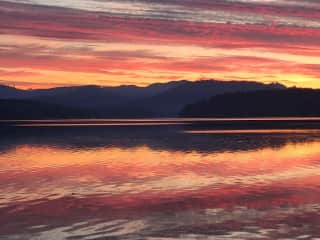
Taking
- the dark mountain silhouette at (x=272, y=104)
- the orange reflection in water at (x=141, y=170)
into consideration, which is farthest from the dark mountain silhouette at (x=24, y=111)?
the orange reflection in water at (x=141, y=170)

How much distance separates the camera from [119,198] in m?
24.8

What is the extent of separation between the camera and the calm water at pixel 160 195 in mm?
18859

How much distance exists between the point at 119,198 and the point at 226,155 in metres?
19.3

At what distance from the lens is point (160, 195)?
2539 centimetres

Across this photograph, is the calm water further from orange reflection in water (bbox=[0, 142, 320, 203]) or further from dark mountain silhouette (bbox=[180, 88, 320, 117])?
dark mountain silhouette (bbox=[180, 88, 320, 117])

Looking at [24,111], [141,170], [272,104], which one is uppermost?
[24,111]

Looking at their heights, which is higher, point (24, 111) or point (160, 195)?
point (24, 111)

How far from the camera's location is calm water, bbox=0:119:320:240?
18.9 meters

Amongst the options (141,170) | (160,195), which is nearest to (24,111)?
(141,170)

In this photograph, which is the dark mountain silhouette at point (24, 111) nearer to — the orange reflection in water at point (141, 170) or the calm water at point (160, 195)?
the orange reflection in water at point (141, 170)

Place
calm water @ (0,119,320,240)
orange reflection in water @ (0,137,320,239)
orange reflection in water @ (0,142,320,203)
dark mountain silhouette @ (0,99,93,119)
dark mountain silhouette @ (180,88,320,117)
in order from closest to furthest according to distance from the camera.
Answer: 1. calm water @ (0,119,320,240)
2. orange reflection in water @ (0,137,320,239)
3. orange reflection in water @ (0,142,320,203)
4. dark mountain silhouette @ (0,99,93,119)
5. dark mountain silhouette @ (180,88,320,117)

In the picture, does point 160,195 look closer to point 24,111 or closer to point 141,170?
point 141,170

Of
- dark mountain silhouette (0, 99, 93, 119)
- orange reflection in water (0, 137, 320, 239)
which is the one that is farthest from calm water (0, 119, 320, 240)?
dark mountain silhouette (0, 99, 93, 119)

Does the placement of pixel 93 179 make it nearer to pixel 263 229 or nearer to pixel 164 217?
pixel 164 217
